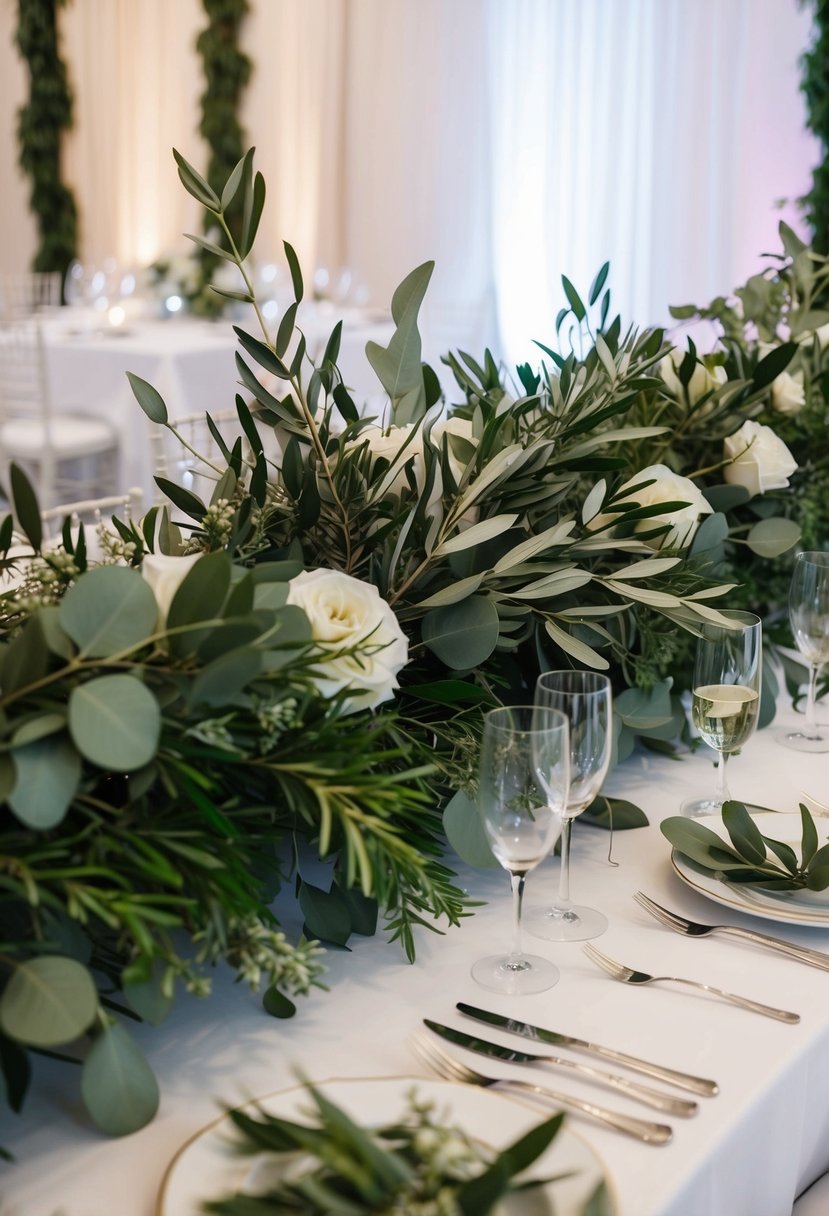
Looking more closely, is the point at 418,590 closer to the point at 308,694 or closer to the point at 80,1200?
the point at 308,694

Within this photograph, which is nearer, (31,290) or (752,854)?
(752,854)

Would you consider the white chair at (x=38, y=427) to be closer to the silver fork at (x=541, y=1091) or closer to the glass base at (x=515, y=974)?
the glass base at (x=515, y=974)

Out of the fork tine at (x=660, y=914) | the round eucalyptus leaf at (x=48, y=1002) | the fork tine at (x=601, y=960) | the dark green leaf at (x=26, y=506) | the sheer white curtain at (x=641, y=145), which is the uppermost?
the sheer white curtain at (x=641, y=145)

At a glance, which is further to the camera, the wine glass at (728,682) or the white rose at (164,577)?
the wine glass at (728,682)

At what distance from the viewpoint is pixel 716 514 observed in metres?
1.37

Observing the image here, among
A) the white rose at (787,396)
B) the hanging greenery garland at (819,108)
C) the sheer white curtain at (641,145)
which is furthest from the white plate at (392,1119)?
the sheer white curtain at (641,145)

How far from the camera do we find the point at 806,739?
59.0 inches

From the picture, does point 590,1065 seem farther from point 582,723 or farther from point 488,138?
point 488,138

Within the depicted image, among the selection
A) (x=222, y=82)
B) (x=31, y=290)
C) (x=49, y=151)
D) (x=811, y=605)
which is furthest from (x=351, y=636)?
(x=49, y=151)

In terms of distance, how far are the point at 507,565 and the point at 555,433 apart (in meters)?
0.21

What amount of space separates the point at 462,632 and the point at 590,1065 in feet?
1.25

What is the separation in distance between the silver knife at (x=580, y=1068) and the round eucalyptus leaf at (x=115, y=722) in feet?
1.04

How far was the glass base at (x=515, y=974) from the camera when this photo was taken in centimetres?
96

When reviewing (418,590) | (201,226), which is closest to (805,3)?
(201,226)
